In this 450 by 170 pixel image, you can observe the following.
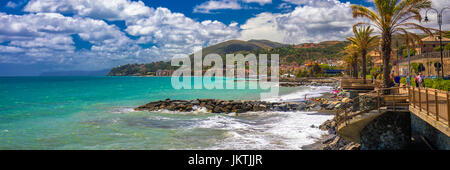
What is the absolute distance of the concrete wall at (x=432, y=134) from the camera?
9557 millimetres

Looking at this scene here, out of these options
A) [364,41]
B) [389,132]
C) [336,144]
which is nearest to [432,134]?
[389,132]

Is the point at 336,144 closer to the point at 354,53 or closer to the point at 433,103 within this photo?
the point at 433,103

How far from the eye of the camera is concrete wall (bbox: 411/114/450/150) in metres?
9.56

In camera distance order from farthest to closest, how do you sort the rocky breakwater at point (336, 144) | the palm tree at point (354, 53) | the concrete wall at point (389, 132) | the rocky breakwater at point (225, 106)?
the palm tree at point (354, 53) < the rocky breakwater at point (225, 106) < the rocky breakwater at point (336, 144) < the concrete wall at point (389, 132)

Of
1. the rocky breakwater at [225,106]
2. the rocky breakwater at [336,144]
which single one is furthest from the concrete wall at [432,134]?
the rocky breakwater at [225,106]

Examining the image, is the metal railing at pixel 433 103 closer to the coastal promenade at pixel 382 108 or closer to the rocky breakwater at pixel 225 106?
the coastal promenade at pixel 382 108

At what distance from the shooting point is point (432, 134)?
1076 centimetres

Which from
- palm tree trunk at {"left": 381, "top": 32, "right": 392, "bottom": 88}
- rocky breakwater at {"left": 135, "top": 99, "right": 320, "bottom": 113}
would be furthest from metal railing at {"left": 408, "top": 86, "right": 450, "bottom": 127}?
rocky breakwater at {"left": 135, "top": 99, "right": 320, "bottom": 113}

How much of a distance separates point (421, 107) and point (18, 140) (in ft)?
69.9

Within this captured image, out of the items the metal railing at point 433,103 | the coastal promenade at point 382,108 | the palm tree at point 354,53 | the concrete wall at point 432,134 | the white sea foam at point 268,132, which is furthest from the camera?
the palm tree at point 354,53
